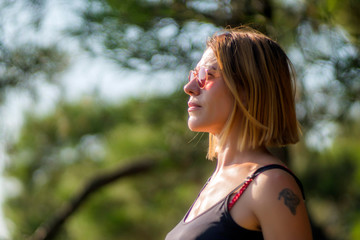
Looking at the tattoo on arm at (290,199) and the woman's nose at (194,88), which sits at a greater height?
the woman's nose at (194,88)

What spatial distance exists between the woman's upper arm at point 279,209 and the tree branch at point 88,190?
17.7 ft

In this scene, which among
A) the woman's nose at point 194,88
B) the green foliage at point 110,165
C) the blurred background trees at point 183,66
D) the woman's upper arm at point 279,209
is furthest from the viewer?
the green foliage at point 110,165

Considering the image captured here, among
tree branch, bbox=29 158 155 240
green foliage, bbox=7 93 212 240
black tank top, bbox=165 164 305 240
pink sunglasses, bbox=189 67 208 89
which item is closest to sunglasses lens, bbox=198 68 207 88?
pink sunglasses, bbox=189 67 208 89

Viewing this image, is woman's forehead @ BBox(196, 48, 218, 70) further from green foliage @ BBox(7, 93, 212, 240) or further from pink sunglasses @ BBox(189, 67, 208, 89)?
green foliage @ BBox(7, 93, 212, 240)

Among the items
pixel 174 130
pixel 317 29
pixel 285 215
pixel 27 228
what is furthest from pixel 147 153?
pixel 285 215

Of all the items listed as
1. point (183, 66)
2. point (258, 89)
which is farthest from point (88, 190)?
point (258, 89)

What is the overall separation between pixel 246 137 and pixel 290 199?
23 centimetres

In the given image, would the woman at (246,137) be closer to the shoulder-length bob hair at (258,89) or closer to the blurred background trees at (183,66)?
the shoulder-length bob hair at (258,89)

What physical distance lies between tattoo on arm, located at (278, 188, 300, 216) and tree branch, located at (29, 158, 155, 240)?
5.41m

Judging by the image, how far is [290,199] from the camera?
1157 millimetres

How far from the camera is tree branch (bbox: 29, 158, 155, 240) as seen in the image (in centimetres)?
640

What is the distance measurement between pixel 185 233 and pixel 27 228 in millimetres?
11070

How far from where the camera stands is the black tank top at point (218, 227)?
1.18 metres

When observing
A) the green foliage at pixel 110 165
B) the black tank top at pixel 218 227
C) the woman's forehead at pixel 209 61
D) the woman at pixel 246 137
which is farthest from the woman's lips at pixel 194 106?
the green foliage at pixel 110 165
